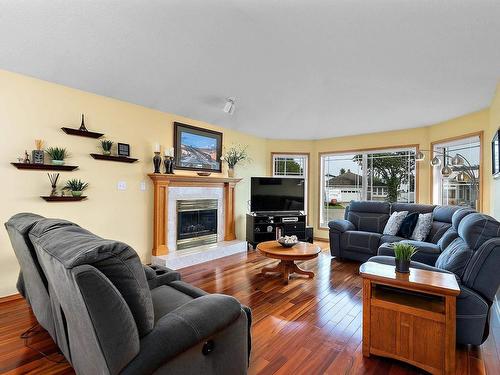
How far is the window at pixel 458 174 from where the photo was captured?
3.96m

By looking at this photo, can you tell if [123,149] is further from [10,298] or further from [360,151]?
[360,151]

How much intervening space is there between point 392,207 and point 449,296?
316 centimetres

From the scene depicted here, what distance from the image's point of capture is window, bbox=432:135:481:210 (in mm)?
3963

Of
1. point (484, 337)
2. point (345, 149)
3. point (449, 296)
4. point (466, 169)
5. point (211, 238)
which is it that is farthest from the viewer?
point (345, 149)

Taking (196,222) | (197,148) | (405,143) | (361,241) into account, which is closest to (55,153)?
(197,148)

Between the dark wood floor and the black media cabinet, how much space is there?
59.0 inches

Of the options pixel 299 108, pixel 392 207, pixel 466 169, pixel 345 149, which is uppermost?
pixel 299 108

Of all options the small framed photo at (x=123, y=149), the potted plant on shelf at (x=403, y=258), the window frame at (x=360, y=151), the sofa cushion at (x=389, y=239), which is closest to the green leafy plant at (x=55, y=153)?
the small framed photo at (x=123, y=149)

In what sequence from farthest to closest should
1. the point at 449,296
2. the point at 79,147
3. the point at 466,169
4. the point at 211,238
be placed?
the point at 211,238 → the point at 466,169 → the point at 79,147 → the point at 449,296

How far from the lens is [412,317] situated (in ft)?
5.89

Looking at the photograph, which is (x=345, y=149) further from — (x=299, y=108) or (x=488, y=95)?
(x=488, y=95)

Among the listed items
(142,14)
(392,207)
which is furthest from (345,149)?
(142,14)

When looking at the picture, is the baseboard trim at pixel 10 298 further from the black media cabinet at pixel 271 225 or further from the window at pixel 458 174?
the window at pixel 458 174

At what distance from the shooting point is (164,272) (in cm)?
234
